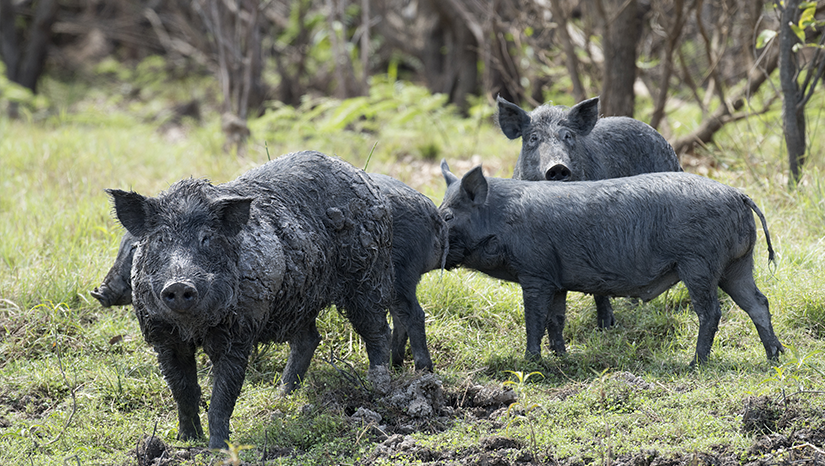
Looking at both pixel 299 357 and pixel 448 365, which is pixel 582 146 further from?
pixel 299 357

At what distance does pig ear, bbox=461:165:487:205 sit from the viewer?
508cm

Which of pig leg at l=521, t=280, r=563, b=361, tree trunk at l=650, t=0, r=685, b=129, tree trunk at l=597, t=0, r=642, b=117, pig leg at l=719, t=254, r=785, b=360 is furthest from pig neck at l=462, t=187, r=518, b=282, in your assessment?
tree trunk at l=650, t=0, r=685, b=129

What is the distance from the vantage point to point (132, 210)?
3.70 metres

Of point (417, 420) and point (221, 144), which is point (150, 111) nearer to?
point (221, 144)

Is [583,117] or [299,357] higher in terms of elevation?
[583,117]

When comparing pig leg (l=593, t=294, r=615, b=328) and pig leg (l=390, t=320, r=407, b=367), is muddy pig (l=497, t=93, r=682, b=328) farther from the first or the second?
pig leg (l=390, t=320, r=407, b=367)

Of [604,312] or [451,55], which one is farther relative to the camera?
[451,55]

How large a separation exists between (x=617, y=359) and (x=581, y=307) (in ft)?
3.14

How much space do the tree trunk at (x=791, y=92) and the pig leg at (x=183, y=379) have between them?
5.49 metres

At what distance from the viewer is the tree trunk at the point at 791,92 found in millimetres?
6754

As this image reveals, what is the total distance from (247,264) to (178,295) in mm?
478

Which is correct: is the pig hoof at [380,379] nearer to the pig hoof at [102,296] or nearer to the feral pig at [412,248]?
the feral pig at [412,248]

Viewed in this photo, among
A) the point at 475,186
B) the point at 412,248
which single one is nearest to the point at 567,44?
the point at 475,186

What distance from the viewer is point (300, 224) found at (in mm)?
4227
